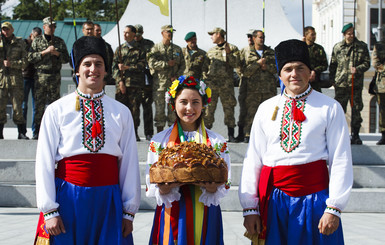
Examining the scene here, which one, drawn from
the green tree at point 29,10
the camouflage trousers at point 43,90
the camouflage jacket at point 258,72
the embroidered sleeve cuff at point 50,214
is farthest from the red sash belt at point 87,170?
the green tree at point 29,10

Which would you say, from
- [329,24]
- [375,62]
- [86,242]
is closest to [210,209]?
[86,242]

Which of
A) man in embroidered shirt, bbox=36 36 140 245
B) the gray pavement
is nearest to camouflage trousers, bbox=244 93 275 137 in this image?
the gray pavement

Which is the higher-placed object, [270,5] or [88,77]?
[270,5]

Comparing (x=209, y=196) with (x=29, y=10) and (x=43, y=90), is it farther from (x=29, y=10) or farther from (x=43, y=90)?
(x=29, y=10)

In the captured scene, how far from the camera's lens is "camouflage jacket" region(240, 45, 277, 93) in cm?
972

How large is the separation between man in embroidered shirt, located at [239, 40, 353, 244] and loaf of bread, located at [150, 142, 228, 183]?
0.36 m

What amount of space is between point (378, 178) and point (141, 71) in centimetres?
463

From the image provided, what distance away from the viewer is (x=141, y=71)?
982 cm

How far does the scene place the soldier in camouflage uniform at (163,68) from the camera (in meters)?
9.77

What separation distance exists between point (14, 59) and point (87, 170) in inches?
275

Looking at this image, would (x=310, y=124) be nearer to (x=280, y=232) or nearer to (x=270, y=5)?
(x=280, y=232)

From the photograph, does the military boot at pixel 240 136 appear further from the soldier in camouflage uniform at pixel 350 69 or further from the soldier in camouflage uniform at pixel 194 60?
the soldier in camouflage uniform at pixel 350 69

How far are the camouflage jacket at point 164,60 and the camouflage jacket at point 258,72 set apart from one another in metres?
1.22

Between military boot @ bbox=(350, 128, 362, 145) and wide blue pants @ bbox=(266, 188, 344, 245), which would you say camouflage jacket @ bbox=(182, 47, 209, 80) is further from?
wide blue pants @ bbox=(266, 188, 344, 245)
